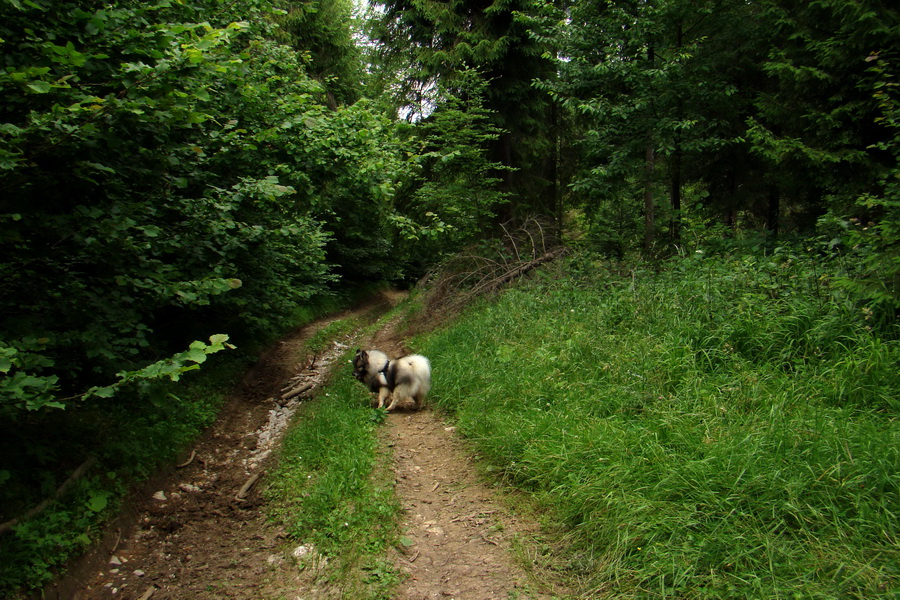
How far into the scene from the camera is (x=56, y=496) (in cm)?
423

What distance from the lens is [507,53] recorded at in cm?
→ 1214

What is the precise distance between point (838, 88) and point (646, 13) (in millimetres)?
3455

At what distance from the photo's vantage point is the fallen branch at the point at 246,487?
17.2ft

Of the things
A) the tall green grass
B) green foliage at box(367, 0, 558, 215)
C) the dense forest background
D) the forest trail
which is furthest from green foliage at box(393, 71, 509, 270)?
the forest trail

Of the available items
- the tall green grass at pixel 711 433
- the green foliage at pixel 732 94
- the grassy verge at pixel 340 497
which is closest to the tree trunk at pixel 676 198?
the green foliage at pixel 732 94

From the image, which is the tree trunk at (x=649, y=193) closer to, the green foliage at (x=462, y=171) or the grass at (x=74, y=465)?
the green foliage at (x=462, y=171)

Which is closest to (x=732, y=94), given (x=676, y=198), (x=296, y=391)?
(x=676, y=198)

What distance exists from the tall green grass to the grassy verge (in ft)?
4.06

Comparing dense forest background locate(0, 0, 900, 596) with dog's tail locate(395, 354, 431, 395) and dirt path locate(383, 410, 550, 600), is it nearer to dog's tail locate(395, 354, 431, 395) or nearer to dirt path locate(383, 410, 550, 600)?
dog's tail locate(395, 354, 431, 395)

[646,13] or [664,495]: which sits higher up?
[646,13]

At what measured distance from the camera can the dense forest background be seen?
3.45 meters

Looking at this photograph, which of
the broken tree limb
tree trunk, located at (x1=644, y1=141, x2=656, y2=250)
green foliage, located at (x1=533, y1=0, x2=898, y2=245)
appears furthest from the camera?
tree trunk, located at (x1=644, y1=141, x2=656, y2=250)

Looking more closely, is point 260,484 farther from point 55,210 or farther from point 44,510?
point 55,210

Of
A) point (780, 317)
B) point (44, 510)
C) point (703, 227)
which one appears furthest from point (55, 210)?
point (703, 227)
